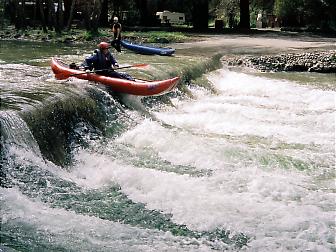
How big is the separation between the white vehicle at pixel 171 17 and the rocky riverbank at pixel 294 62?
17.3 meters

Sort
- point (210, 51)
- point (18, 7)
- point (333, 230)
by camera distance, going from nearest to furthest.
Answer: point (333, 230) → point (210, 51) → point (18, 7)

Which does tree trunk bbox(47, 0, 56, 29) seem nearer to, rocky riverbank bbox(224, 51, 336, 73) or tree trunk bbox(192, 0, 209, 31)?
tree trunk bbox(192, 0, 209, 31)

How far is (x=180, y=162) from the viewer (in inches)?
321

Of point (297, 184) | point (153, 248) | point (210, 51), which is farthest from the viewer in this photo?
point (210, 51)

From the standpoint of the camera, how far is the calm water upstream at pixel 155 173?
18.1ft

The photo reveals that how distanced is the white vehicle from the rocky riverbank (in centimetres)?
1734

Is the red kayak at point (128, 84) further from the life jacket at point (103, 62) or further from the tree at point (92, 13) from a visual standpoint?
the tree at point (92, 13)

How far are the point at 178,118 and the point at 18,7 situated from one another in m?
19.0

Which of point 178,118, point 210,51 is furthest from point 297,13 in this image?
point 178,118

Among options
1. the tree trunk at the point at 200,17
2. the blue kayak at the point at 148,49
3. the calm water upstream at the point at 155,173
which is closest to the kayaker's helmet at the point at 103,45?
the calm water upstream at the point at 155,173

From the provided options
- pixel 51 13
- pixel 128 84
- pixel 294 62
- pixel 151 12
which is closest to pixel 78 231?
pixel 128 84

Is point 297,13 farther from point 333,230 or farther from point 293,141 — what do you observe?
point 333,230

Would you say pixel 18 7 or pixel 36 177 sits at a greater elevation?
pixel 18 7

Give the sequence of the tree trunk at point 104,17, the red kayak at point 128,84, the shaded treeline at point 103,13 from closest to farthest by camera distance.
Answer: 1. the red kayak at point 128,84
2. the shaded treeline at point 103,13
3. the tree trunk at point 104,17
